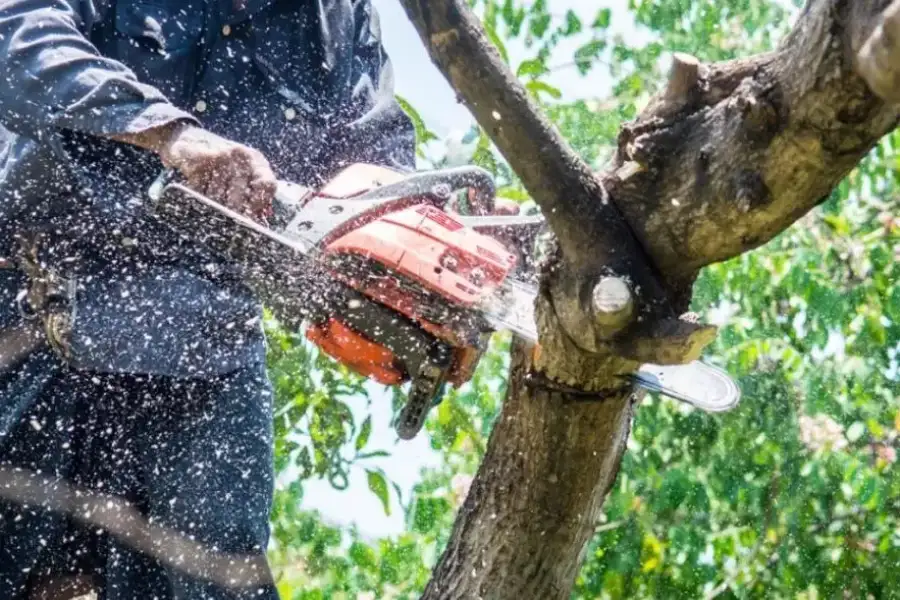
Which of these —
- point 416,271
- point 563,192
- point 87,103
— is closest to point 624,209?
point 563,192

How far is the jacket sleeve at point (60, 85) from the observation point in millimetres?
1839

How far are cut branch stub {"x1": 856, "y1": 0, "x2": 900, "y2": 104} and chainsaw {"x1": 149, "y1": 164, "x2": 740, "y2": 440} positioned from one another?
790mm

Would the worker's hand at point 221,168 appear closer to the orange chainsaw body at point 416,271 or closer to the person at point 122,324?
the person at point 122,324

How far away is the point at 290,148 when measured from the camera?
2.21m

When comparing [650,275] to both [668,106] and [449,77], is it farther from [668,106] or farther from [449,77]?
[449,77]

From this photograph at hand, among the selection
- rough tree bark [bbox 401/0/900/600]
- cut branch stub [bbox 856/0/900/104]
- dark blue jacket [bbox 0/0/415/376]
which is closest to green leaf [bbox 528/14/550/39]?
dark blue jacket [bbox 0/0/415/376]

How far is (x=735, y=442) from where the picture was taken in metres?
3.51

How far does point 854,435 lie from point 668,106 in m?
2.18

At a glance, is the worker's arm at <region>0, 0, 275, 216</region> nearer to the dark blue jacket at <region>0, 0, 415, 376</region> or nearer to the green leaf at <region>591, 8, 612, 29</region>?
the dark blue jacket at <region>0, 0, 415, 376</region>

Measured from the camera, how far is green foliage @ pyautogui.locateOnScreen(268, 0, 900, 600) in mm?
3314

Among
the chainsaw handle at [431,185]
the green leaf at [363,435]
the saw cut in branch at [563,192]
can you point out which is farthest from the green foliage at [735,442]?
the saw cut in branch at [563,192]

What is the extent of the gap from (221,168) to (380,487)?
156 centimetres

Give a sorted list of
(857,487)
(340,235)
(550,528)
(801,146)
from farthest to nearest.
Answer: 1. (857,487)
2. (340,235)
3. (550,528)
4. (801,146)

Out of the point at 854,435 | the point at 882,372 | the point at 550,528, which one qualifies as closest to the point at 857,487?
the point at 854,435
